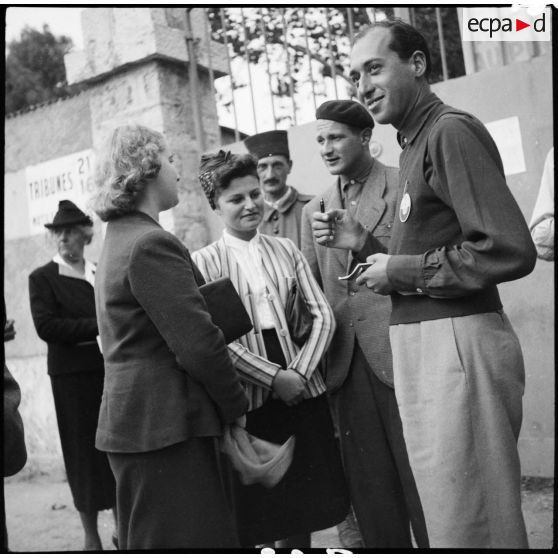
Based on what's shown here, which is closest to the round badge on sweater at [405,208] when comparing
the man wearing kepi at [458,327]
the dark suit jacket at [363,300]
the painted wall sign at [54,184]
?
the man wearing kepi at [458,327]

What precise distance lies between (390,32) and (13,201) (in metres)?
4.92

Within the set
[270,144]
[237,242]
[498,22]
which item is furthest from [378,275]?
[270,144]

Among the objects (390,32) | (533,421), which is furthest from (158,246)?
(533,421)

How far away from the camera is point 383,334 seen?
2.88 metres

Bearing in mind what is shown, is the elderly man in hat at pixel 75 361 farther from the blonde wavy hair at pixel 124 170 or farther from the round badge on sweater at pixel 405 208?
the round badge on sweater at pixel 405 208

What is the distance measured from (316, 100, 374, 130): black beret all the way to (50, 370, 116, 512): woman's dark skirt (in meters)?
2.01

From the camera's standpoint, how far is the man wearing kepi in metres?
1.92

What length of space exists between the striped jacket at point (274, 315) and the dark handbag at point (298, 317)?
0.07 ft

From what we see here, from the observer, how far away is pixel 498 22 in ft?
9.17

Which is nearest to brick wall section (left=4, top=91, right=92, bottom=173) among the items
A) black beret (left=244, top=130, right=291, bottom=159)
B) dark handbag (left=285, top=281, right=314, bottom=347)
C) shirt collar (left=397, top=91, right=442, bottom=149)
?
black beret (left=244, top=130, right=291, bottom=159)

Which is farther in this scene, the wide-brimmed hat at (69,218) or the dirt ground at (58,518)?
the wide-brimmed hat at (69,218)

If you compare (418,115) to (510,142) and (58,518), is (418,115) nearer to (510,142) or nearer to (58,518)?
(510,142)

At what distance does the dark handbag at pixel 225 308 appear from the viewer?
256 centimetres

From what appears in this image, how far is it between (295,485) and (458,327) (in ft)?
4.20
